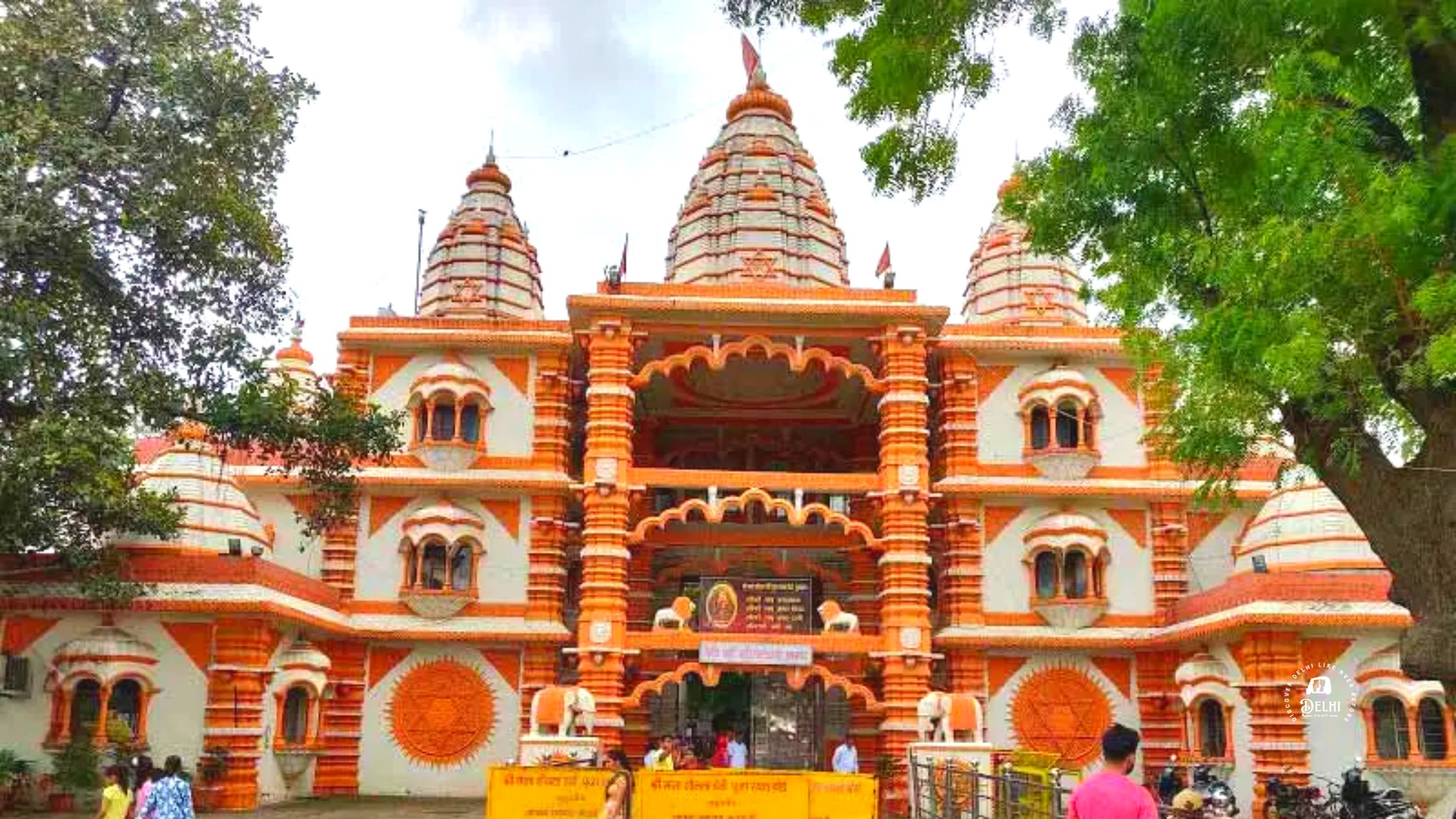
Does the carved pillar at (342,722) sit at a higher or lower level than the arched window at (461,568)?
lower

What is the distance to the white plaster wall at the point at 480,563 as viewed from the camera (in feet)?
83.6

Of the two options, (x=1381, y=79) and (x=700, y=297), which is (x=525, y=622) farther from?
(x=1381, y=79)

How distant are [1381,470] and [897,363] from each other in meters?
16.4

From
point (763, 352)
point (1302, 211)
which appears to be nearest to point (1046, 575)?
point (763, 352)

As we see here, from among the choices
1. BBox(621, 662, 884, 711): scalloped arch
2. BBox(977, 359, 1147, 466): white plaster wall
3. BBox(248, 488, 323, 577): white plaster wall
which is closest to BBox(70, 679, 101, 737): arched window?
BBox(248, 488, 323, 577): white plaster wall

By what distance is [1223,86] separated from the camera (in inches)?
351

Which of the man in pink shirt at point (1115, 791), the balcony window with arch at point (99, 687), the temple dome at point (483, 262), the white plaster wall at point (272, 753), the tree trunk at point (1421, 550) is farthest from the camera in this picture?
the temple dome at point (483, 262)

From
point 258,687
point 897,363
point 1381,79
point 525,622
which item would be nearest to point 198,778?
point 258,687

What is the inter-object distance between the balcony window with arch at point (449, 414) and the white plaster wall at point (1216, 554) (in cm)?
1472

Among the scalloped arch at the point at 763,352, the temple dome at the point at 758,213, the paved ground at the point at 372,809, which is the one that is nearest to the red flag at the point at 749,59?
the temple dome at the point at 758,213

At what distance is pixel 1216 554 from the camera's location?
2700cm

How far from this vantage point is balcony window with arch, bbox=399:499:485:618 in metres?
25.1

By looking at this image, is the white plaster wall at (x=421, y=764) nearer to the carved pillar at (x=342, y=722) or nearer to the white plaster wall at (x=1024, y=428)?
the carved pillar at (x=342, y=722)

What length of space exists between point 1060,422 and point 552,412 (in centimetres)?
1020
